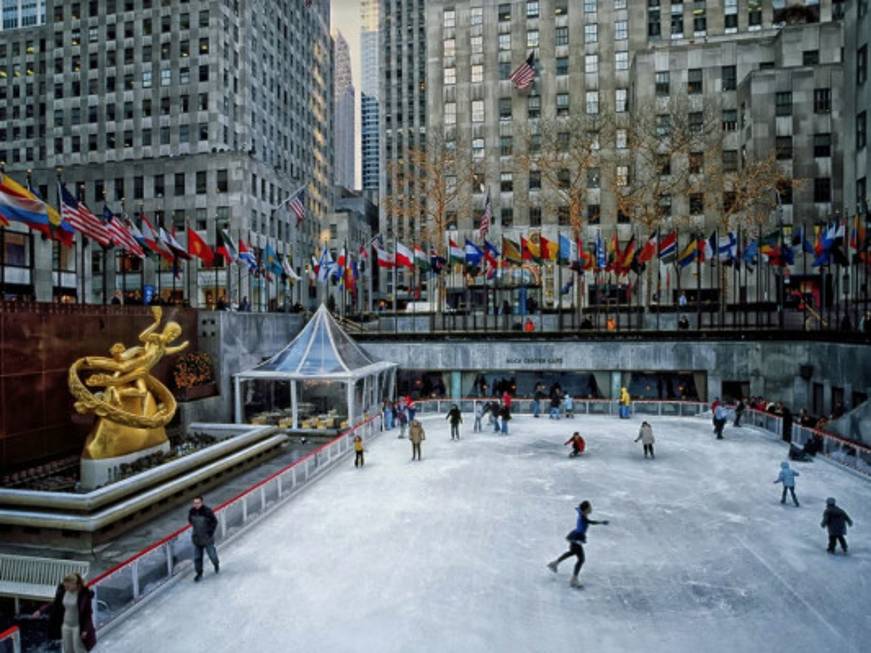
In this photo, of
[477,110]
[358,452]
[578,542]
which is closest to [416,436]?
[358,452]

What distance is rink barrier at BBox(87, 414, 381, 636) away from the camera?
10.1 metres

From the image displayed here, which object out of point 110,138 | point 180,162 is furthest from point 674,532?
point 110,138

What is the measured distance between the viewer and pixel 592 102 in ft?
196

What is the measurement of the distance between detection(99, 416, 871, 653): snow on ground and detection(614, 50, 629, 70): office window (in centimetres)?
4921

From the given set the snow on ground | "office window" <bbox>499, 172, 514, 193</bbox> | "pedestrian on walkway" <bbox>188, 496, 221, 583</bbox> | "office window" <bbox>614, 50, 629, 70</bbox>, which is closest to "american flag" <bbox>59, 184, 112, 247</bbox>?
the snow on ground

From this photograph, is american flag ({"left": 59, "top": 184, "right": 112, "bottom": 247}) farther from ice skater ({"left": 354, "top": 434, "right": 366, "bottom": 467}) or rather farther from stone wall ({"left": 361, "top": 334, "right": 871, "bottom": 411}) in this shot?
stone wall ({"left": 361, "top": 334, "right": 871, "bottom": 411})

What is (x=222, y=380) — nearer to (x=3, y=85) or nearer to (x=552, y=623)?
(x=552, y=623)

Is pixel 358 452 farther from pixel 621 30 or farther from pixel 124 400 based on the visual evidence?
pixel 621 30

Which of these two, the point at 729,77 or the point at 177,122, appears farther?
the point at 177,122

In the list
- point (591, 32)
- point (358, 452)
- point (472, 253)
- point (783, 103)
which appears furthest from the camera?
point (591, 32)

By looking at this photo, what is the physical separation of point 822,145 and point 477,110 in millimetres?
29986

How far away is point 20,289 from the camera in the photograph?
4031 cm

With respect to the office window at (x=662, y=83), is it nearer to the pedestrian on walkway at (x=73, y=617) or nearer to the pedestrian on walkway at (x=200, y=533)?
the pedestrian on walkway at (x=200, y=533)

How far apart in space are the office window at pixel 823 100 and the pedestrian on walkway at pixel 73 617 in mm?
56443
